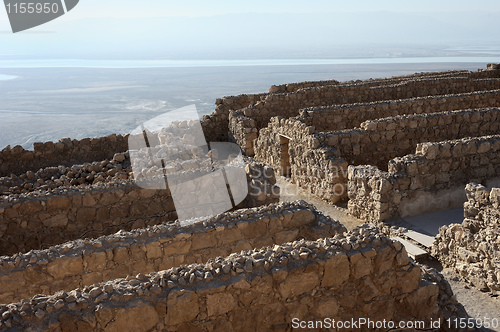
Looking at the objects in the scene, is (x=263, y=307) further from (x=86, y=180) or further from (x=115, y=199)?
(x=86, y=180)

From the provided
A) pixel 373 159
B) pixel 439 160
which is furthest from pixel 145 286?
pixel 373 159

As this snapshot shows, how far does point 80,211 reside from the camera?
628cm

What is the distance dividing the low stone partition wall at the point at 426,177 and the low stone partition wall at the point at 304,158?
891 mm

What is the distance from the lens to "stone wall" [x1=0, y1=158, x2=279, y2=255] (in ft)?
19.9

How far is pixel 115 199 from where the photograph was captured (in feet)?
21.0

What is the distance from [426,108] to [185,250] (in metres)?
9.86

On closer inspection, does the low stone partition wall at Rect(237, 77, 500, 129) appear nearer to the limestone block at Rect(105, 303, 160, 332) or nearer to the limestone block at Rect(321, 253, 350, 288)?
the limestone block at Rect(321, 253, 350, 288)

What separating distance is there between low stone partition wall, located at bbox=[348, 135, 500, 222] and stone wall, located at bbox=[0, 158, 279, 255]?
2.42m

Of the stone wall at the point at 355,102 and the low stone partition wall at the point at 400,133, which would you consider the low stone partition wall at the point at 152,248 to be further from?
the stone wall at the point at 355,102

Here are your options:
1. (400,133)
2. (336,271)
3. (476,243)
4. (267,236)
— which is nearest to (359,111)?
(400,133)

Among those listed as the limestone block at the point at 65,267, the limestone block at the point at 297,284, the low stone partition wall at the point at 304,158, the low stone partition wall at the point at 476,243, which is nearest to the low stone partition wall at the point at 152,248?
the limestone block at the point at 65,267
